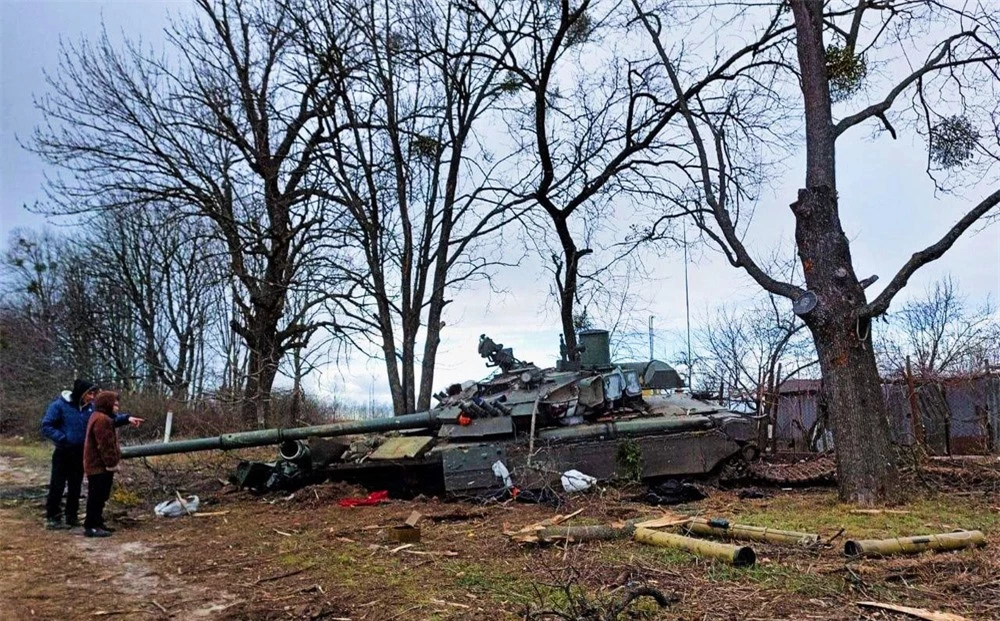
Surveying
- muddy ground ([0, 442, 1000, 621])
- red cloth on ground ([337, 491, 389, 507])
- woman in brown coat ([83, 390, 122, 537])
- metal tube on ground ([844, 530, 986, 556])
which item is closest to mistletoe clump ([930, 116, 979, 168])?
muddy ground ([0, 442, 1000, 621])

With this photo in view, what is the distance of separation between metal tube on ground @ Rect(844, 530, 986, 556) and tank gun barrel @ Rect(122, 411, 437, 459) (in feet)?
22.9

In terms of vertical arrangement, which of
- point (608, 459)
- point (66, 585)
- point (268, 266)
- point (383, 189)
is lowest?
point (66, 585)

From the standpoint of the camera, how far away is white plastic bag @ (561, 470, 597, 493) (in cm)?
1063

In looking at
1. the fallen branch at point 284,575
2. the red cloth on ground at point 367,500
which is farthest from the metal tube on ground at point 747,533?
the red cloth on ground at point 367,500

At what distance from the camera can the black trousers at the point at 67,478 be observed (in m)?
9.70

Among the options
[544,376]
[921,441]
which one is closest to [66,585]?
[544,376]

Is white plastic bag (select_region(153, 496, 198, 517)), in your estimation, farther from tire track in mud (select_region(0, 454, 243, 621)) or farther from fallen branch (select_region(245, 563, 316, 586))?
fallen branch (select_region(245, 563, 316, 586))

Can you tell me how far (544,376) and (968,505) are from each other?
5.74 m

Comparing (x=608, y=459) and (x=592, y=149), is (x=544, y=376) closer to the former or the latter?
(x=608, y=459)

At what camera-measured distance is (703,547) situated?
648cm

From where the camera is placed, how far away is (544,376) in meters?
12.5

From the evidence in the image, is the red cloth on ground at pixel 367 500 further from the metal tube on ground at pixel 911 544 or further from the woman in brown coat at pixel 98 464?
the metal tube on ground at pixel 911 544

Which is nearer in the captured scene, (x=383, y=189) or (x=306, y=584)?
(x=306, y=584)

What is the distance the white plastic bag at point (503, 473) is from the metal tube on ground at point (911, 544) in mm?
5202
